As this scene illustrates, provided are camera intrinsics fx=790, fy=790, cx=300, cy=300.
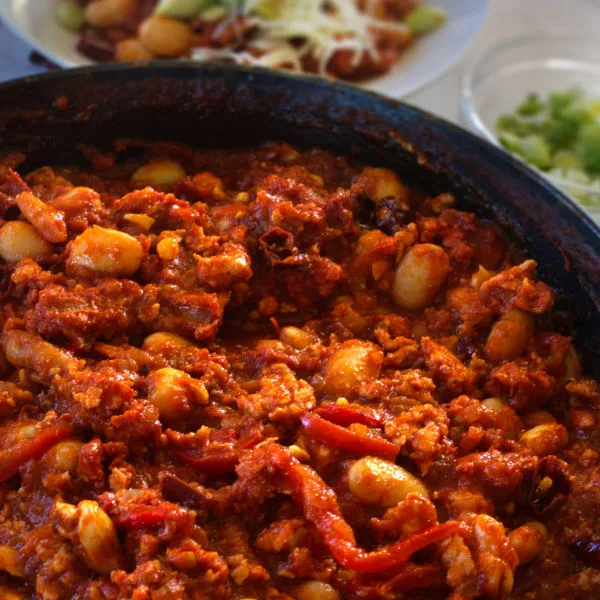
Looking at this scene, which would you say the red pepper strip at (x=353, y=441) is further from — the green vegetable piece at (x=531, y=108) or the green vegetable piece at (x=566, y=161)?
the green vegetable piece at (x=531, y=108)

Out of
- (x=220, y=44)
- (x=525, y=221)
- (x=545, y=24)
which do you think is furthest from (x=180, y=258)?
Result: (x=545, y=24)

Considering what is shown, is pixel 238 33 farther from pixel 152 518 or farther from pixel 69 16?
pixel 152 518

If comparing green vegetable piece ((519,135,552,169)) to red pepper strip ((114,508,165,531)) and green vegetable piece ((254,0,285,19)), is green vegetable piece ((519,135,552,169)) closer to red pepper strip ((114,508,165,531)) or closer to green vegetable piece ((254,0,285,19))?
green vegetable piece ((254,0,285,19))

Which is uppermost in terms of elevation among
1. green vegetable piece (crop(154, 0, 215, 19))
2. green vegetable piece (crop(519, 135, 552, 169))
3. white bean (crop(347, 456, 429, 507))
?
green vegetable piece (crop(519, 135, 552, 169))

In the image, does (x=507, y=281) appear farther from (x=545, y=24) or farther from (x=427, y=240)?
(x=545, y=24)

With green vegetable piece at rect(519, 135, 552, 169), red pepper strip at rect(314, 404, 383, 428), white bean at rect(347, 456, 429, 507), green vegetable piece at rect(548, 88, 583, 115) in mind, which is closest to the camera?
white bean at rect(347, 456, 429, 507)

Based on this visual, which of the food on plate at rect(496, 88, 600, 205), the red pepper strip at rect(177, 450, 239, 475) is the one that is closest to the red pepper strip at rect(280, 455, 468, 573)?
the red pepper strip at rect(177, 450, 239, 475)

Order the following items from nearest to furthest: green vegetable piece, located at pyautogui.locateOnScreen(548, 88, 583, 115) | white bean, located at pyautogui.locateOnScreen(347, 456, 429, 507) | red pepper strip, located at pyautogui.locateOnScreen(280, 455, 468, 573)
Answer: red pepper strip, located at pyautogui.locateOnScreen(280, 455, 468, 573)
white bean, located at pyautogui.locateOnScreen(347, 456, 429, 507)
green vegetable piece, located at pyautogui.locateOnScreen(548, 88, 583, 115)

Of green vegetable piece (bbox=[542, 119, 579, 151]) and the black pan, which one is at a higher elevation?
green vegetable piece (bbox=[542, 119, 579, 151])

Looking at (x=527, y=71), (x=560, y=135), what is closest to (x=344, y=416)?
(x=560, y=135)
